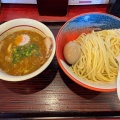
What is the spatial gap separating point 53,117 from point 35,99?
14 cm

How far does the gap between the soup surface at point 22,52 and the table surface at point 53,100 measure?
0.10 meters

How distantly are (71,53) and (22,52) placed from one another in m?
0.28

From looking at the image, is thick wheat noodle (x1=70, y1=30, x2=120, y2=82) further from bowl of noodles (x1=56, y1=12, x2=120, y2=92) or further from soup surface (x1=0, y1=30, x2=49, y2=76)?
soup surface (x1=0, y1=30, x2=49, y2=76)

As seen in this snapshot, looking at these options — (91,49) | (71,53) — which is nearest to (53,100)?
(71,53)

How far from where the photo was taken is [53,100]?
0.96 meters

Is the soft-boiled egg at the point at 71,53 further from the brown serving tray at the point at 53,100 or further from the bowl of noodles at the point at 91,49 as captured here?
the brown serving tray at the point at 53,100

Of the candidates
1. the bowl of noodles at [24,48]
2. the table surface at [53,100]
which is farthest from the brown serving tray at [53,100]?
the bowl of noodles at [24,48]

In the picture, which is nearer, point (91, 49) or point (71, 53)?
A: point (71, 53)

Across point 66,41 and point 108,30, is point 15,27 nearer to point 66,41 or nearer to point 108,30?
point 66,41

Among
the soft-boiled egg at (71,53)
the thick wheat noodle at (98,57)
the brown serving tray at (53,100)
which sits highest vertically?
the soft-boiled egg at (71,53)

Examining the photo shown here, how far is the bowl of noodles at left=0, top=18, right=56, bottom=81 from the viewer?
0.95 m

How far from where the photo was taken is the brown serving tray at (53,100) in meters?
0.92

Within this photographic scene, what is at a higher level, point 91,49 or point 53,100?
point 91,49

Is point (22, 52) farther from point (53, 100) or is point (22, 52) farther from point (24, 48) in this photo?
point (53, 100)
